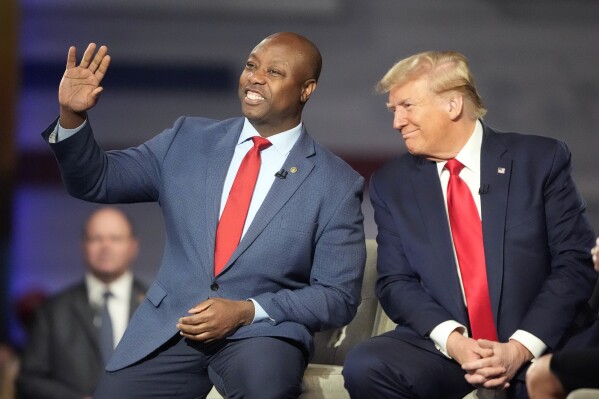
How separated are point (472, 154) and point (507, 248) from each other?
1.15ft

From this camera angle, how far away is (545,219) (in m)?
3.59

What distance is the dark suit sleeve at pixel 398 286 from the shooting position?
3.47 metres

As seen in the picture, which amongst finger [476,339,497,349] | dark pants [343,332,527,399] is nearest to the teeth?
dark pants [343,332,527,399]

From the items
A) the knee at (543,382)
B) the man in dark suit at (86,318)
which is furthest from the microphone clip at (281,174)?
the man in dark suit at (86,318)

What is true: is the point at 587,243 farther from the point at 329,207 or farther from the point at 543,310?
the point at 329,207

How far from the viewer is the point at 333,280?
3541mm

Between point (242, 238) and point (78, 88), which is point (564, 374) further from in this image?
point (78, 88)

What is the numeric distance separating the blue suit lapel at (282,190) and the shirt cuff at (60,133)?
2.01 feet

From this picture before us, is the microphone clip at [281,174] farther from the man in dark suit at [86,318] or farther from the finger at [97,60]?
the man in dark suit at [86,318]

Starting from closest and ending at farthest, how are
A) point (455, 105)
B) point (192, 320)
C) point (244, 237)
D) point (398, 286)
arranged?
point (192, 320) < point (244, 237) < point (398, 286) < point (455, 105)

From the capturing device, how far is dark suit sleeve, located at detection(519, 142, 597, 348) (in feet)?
11.2

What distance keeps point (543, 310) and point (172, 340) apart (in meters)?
1.15

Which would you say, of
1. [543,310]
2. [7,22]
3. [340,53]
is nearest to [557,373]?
[543,310]

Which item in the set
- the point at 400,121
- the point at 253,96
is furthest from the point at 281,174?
the point at 400,121
